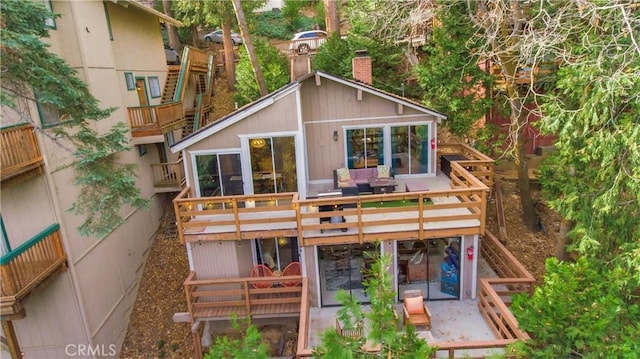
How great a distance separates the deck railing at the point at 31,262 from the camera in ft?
23.9

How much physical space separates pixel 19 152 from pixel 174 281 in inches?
252

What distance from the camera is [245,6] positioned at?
20.9 metres

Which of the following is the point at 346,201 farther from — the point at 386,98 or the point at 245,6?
the point at 245,6

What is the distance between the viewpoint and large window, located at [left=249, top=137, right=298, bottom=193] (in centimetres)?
1024

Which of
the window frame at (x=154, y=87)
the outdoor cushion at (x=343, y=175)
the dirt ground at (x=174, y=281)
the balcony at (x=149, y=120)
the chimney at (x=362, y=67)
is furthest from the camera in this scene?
the window frame at (x=154, y=87)

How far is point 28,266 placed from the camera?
7859mm

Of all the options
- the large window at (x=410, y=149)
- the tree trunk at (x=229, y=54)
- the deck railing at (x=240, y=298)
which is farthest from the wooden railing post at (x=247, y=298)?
the tree trunk at (x=229, y=54)

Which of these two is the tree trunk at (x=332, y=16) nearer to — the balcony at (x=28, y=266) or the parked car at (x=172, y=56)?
the parked car at (x=172, y=56)

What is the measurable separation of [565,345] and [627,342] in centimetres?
69

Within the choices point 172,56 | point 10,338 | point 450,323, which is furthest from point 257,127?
point 172,56

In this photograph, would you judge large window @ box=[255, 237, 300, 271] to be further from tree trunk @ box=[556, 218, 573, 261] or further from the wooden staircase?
the wooden staircase

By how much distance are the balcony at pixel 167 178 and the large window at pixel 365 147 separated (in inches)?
266

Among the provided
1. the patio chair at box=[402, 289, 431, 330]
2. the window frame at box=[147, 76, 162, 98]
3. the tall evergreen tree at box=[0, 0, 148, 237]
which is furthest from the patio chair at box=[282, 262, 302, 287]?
the window frame at box=[147, 76, 162, 98]

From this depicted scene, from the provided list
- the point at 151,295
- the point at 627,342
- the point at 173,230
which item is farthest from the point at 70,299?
the point at 627,342
